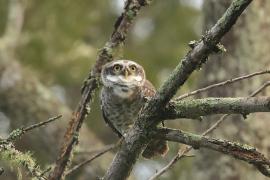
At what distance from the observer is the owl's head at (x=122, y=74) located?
13.7 feet

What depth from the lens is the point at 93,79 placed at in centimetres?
305

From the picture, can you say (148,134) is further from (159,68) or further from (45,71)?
(159,68)

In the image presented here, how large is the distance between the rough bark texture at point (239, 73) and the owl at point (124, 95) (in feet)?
1.96

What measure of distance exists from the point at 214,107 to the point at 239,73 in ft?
7.95

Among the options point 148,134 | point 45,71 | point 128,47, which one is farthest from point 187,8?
point 148,134

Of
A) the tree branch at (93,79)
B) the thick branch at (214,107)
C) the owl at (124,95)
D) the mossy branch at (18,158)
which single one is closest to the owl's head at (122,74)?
the owl at (124,95)

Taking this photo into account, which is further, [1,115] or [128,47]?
[128,47]

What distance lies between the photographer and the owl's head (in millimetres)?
4164

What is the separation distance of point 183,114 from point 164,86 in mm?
113

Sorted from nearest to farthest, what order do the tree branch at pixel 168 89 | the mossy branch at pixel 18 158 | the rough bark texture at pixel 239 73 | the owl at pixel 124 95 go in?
the tree branch at pixel 168 89, the mossy branch at pixel 18 158, the owl at pixel 124 95, the rough bark texture at pixel 239 73

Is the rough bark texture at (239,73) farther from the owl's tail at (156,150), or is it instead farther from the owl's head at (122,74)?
the owl's tail at (156,150)

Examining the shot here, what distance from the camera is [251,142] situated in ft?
14.5

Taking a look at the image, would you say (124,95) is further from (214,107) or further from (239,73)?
(214,107)

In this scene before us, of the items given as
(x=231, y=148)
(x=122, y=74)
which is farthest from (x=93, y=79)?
(x=122, y=74)
